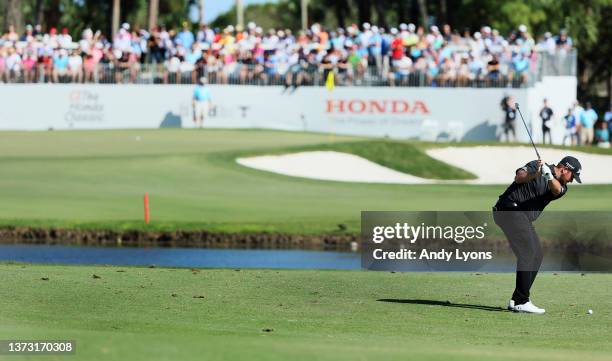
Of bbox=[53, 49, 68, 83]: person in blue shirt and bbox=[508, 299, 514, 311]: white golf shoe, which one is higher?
bbox=[53, 49, 68, 83]: person in blue shirt

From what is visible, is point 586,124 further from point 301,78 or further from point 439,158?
point 301,78

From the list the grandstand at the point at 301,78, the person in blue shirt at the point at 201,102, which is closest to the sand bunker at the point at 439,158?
the grandstand at the point at 301,78

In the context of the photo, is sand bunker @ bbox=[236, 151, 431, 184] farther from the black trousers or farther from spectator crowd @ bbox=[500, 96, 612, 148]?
the black trousers

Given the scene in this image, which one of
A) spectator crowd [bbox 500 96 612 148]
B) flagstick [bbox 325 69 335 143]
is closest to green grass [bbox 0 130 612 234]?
flagstick [bbox 325 69 335 143]

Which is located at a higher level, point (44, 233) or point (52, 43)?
Result: point (52, 43)

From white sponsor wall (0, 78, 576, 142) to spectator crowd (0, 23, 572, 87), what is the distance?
454mm

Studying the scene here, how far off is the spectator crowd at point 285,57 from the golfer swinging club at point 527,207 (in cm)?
3569

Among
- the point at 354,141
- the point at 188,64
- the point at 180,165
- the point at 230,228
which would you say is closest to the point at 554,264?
the point at 230,228

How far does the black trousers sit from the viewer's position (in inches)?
593

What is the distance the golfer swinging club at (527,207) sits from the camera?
48.3ft

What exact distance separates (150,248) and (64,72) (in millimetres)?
27304

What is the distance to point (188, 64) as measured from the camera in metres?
53.3

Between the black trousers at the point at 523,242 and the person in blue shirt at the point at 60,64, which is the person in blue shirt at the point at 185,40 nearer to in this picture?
the person in blue shirt at the point at 60,64

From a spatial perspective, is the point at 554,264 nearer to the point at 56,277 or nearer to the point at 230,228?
the point at 56,277
